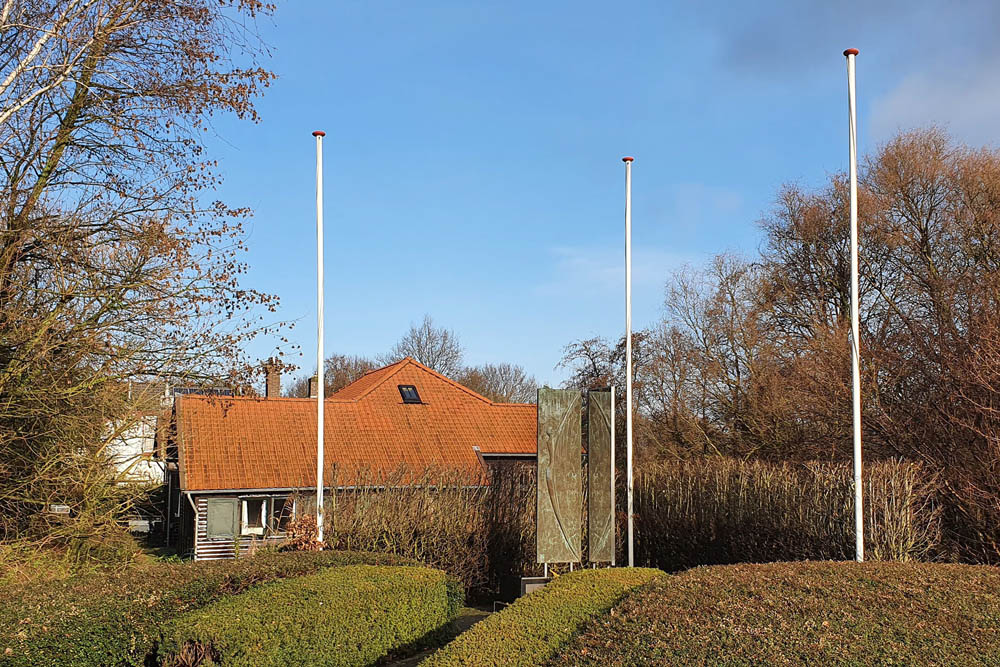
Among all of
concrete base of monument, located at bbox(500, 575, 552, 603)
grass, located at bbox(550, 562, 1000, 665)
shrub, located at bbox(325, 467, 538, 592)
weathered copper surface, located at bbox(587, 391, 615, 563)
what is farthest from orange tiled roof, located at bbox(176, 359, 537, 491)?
grass, located at bbox(550, 562, 1000, 665)

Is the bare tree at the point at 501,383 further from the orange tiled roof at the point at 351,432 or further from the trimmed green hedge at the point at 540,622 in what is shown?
the trimmed green hedge at the point at 540,622

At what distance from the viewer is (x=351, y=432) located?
24.1 m

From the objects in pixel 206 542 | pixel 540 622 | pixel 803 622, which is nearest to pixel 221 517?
pixel 206 542

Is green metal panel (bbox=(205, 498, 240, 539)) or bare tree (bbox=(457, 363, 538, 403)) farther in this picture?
bare tree (bbox=(457, 363, 538, 403))

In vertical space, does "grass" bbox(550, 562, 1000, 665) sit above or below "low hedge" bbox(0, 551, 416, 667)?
above

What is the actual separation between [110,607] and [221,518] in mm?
13253

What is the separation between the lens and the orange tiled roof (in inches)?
833

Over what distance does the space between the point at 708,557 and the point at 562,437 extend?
14.4ft

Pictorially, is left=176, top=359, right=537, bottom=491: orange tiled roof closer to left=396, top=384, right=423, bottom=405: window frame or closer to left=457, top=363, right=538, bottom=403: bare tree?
left=396, top=384, right=423, bottom=405: window frame

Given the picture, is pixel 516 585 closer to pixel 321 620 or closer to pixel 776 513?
pixel 776 513

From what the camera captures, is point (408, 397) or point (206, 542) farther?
point (408, 397)

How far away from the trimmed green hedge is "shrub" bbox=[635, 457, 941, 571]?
3989 millimetres

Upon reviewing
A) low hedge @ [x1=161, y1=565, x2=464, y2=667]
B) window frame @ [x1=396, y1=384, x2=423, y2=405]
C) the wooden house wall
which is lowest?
the wooden house wall

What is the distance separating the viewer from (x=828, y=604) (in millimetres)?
5984
